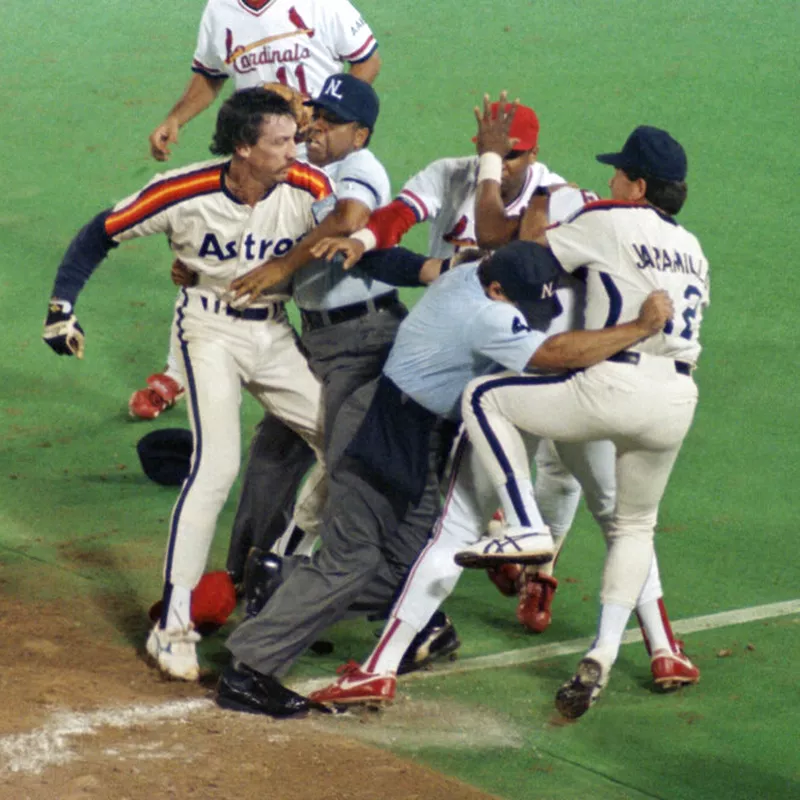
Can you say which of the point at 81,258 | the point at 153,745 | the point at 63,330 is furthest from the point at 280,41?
the point at 153,745

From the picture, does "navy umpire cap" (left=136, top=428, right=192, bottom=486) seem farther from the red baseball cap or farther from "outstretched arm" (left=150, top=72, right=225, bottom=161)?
the red baseball cap

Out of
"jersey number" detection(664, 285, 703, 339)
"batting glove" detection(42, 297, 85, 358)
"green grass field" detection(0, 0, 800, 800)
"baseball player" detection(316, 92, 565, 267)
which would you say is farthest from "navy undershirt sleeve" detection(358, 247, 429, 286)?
"green grass field" detection(0, 0, 800, 800)

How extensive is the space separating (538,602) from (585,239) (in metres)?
1.59

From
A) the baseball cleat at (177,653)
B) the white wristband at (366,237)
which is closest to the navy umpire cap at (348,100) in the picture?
the white wristband at (366,237)

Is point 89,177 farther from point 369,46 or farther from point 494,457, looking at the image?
point 494,457

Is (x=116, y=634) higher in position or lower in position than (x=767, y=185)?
lower

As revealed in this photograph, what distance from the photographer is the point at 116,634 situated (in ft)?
20.3

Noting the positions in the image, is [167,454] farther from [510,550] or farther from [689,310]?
[689,310]

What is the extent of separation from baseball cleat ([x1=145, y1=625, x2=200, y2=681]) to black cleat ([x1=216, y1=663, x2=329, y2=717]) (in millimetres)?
303

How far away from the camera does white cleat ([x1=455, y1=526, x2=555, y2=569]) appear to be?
5.22 meters

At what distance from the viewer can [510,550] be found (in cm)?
524

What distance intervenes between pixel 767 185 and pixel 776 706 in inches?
271

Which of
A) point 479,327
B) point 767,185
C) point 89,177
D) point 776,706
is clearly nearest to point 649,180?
point 479,327

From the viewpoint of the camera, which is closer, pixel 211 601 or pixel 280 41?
pixel 211 601
